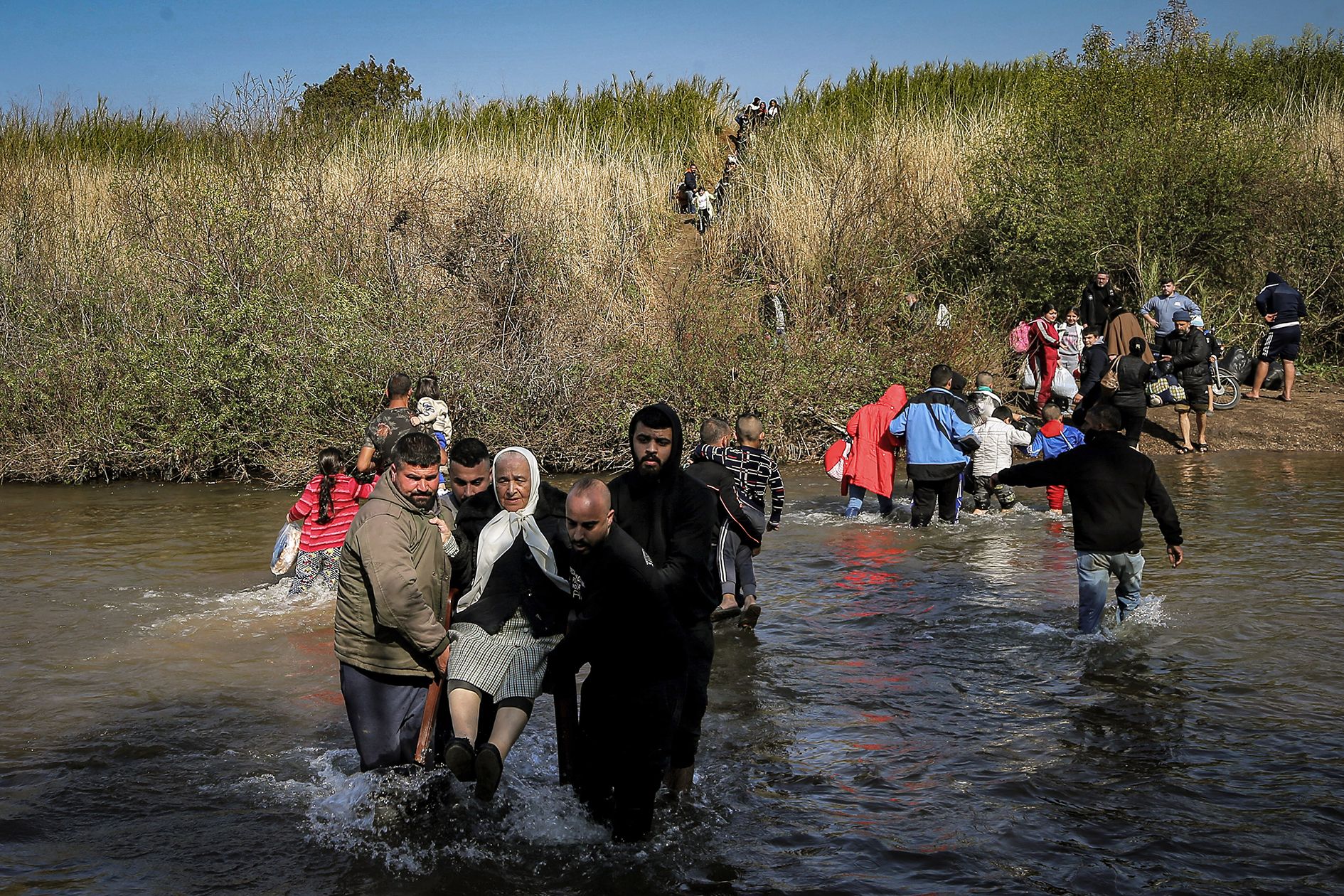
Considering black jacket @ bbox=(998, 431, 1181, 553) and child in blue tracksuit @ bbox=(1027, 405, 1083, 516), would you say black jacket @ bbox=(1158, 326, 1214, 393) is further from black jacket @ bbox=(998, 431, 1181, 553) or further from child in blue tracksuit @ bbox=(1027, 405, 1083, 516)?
black jacket @ bbox=(998, 431, 1181, 553)

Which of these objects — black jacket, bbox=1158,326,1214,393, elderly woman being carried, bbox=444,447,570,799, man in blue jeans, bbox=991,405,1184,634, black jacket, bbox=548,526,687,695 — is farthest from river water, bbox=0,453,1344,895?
black jacket, bbox=1158,326,1214,393

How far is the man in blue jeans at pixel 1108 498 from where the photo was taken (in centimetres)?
767

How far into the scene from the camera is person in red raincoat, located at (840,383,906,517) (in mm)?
13023

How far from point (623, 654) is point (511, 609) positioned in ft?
2.27

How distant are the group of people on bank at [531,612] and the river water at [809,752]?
1.27 ft

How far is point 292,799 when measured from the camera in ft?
19.3

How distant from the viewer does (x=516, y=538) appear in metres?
5.21

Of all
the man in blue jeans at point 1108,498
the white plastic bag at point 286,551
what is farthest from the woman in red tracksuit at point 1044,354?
the white plastic bag at point 286,551

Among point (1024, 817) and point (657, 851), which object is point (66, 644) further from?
point (1024, 817)

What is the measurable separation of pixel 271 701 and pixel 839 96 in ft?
91.8

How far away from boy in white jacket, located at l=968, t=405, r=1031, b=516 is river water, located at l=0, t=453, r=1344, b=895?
232 centimetres

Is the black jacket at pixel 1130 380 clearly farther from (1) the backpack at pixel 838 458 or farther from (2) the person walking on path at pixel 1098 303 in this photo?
(2) the person walking on path at pixel 1098 303

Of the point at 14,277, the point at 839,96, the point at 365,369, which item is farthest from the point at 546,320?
the point at 839,96

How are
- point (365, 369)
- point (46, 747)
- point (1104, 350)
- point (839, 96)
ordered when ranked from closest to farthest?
point (46, 747)
point (365, 369)
point (1104, 350)
point (839, 96)
